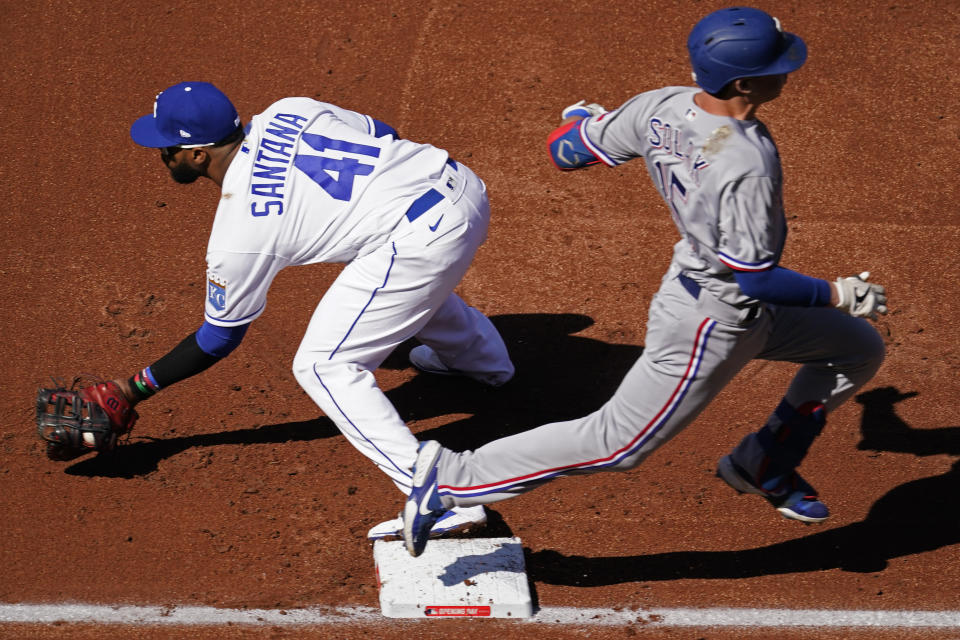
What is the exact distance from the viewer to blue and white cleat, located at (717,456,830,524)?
401cm

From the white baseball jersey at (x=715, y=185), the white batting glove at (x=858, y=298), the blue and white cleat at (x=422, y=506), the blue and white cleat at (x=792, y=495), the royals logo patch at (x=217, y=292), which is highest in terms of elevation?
the white baseball jersey at (x=715, y=185)

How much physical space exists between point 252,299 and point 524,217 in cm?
234

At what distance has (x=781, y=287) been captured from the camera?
3.29m

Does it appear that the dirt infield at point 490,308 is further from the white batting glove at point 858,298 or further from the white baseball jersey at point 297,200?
the white batting glove at point 858,298

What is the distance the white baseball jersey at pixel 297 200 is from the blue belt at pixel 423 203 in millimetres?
27

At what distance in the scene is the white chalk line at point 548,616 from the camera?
3.86m

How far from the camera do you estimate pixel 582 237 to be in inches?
233

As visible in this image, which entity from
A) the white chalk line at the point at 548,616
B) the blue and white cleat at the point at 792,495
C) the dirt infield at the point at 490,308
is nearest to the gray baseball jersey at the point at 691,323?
the blue and white cleat at the point at 792,495

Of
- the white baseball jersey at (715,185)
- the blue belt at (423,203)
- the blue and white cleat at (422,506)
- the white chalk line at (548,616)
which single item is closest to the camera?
the white baseball jersey at (715,185)

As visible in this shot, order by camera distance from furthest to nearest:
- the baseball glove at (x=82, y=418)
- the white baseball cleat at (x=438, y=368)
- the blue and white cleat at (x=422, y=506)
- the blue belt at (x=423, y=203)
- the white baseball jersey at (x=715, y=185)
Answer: the white baseball cleat at (x=438, y=368), the baseball glove at (x=82, y=418), the blue belt at (x=423, y=203), the blue and white cleat at (x=422, y=506), the white baseball jersey at (x=715, y=185)

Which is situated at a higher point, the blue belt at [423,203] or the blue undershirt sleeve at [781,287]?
the blue undershirt sleeve at [781,287]

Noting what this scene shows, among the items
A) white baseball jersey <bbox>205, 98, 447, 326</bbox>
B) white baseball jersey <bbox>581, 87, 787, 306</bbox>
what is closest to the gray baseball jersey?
white baseball jersey <bbox>581, 87, 787, 306</bbox>

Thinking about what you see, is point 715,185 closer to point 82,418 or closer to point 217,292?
point 217,292

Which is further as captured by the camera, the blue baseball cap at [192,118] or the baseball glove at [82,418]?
the baseball glove at [82,418]
